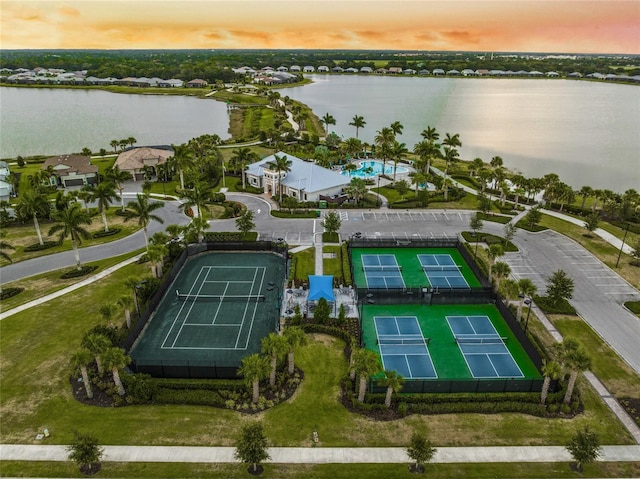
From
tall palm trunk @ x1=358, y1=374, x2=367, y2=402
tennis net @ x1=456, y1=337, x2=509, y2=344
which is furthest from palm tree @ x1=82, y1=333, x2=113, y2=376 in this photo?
tennis net @ x1=456, y1=337, x2=509, y2=344

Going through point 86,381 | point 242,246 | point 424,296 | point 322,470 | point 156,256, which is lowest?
point 322,470

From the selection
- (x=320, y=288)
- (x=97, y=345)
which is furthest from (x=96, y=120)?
(x=97, y=345)

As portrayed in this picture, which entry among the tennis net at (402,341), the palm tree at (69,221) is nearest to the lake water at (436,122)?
the tennis net at (402,341)

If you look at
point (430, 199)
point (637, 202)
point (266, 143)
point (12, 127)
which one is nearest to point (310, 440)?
point (430, 199)

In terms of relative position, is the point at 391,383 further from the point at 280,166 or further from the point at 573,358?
the point at 280,166

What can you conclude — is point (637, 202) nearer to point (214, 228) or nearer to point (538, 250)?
point (538, 250)

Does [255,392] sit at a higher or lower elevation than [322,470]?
higher

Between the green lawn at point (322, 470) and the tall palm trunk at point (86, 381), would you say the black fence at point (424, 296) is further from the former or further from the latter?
the tall palm trunk at point (86, 381)
